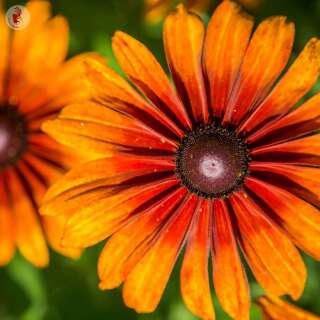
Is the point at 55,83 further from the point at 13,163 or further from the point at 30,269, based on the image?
the point at 30,269

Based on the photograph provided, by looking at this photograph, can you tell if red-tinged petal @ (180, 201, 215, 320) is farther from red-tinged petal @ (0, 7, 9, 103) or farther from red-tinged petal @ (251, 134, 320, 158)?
red-tinged petal @ (0, 7, 9, 103)

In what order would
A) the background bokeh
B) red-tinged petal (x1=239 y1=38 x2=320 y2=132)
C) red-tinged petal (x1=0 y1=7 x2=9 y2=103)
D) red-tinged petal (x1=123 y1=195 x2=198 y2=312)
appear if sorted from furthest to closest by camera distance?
1. the background bokeh
2. red-tinged petal (x1=0 y1=7 x2=9 y2=103)
3. red-tinged petal (x1=123 y1=195 x2=198 y2=312)
4. red-tinged petal (x1=239 y1=38 x2=320 y2=132)

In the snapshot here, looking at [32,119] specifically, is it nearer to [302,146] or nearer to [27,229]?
[27,229]

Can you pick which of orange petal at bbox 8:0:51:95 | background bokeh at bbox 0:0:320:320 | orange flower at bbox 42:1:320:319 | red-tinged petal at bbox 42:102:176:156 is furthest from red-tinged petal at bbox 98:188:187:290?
orange petal at bbox 8:0:51:95

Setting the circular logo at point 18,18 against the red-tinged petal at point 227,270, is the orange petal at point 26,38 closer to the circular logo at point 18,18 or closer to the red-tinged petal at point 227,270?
the circular logo at point 18,18

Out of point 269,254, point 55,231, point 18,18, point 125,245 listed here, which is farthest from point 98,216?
point 18,18

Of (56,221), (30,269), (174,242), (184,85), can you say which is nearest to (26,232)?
(56,221)
